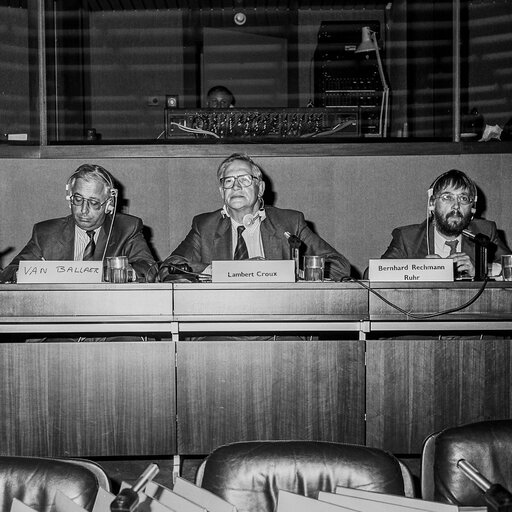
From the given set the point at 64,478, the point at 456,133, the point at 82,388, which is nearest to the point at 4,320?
the point at 82,388

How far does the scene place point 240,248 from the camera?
311cm

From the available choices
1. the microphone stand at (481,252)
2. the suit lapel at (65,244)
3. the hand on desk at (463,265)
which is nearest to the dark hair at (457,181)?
the hand on desk at (463,265)

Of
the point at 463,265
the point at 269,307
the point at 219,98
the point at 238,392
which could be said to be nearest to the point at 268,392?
the point at 238,392

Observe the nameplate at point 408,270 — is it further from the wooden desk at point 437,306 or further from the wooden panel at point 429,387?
the wooden panel at point 429,387

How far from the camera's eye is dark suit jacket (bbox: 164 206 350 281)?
312cm

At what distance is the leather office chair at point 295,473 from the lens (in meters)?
1.16

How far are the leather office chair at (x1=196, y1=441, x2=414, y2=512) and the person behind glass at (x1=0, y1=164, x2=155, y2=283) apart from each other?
1.92 meters

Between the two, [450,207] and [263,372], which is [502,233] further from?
[263,372]

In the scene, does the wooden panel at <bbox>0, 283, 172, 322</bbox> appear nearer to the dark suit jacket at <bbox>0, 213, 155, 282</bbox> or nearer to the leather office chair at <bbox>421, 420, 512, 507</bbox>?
the dark suit jacket at <bbox>0, 213, 155, 282</bbox>

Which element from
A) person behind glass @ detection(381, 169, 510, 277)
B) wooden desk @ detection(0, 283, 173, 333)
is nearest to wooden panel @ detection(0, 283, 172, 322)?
→ wooden desk @ detection(0, 283, 173, 333)

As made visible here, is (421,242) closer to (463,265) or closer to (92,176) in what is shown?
(463,265)

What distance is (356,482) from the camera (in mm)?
1154

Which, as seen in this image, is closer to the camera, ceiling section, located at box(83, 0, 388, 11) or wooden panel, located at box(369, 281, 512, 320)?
wooden panel, located at box(369, 281, 512, 320)

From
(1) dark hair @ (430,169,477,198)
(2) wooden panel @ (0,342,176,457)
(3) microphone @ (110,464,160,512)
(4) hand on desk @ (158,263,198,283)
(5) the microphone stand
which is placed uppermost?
(1) dark hair @ (430,169,477,198)
